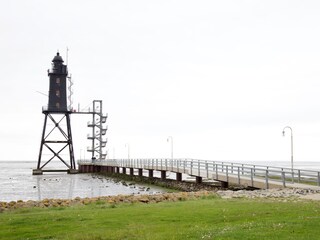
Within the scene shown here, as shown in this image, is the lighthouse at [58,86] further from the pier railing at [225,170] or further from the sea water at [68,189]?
the sea water at [68,189]

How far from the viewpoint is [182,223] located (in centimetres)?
1487

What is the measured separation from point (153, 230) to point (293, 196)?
10681 mm

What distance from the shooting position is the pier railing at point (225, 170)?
28.5m

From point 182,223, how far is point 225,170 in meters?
29.7

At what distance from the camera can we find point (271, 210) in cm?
1680

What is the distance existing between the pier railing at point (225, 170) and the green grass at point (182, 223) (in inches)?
362

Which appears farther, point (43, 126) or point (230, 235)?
A: point (43, 126)

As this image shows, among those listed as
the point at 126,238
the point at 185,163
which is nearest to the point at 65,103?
the point at 185,163

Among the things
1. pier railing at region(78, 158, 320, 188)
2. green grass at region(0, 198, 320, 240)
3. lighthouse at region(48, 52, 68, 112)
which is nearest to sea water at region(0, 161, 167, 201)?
pier railing at region(78, 158, 320, 188)

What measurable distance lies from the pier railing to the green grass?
9.20 metres

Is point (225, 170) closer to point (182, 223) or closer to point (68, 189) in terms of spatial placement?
point (68, 189)

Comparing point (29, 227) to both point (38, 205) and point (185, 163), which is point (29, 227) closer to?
point (38, 205)

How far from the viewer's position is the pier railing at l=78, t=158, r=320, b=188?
28.5 meters

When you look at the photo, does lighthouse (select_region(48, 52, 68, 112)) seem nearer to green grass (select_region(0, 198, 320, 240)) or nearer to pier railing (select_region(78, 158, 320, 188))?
Result: pier railing (select_region(78, 158, 320, 188))
